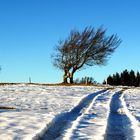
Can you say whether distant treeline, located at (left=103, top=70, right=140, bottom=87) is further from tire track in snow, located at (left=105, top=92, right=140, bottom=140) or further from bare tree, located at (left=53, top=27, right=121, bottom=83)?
tire track in snow, located at (left=105, top=92, right=140, bottom=140)

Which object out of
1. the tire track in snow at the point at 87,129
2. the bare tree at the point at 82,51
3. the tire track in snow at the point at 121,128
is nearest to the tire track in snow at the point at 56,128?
the tire track in snow at the point at 87,129

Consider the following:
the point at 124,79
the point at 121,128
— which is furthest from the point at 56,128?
the point at 124,79

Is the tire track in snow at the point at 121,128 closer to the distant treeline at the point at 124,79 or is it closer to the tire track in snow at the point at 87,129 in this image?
the tire track in snow at the point at 87,129

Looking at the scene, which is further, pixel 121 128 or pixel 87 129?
pixel 121 128

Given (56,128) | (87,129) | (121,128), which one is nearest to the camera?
(87,129)

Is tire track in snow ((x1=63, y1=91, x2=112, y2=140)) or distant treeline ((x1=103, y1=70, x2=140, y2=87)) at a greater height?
distant treeline ((x1=103, y1=70, x2=140, y2=87))

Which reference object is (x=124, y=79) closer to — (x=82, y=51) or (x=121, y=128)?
(x=82, y=51)

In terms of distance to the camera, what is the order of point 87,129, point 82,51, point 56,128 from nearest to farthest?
point 87,129 → point 56,128 → point 82,51

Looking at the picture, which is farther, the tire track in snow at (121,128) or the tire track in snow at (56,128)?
the tire track in snow at (121,128)

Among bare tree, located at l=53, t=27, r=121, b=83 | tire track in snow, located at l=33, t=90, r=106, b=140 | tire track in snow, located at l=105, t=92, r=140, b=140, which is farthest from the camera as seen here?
bare tree, located at l=53, t=27, r=121, b=83

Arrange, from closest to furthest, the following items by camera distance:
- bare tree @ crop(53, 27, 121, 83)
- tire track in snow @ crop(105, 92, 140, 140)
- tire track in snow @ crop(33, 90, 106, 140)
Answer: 1. tire track in snow @ crop(33, 90, 106, 140)
2. tire track in snow @ crop(105, 92, 140, 140)
3. bare tree @ crop(53, 27, 121, 83)

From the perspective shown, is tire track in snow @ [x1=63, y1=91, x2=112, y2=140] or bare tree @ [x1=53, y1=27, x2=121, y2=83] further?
bare tree @ [x1=53, y1=27, x2=121, y2=83]

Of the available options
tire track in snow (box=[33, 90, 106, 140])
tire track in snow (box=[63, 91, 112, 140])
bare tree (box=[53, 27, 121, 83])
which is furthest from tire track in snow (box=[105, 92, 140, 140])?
bare tree (box=[53, 27, 121, 83])

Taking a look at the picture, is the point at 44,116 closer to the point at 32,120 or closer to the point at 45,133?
Answer: the point at 32,120
